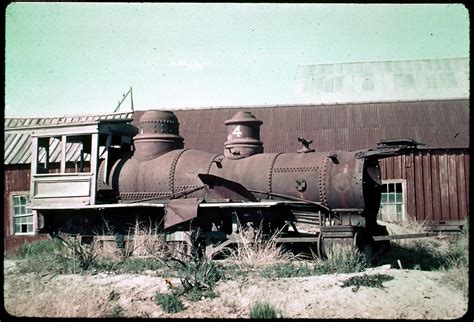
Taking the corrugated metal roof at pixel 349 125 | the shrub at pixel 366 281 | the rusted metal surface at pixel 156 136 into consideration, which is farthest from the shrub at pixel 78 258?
the corrugated metal roof at pixel 349 125

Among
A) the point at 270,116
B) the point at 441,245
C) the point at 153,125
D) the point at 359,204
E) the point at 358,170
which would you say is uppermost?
the point at 270,116

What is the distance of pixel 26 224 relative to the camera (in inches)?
688

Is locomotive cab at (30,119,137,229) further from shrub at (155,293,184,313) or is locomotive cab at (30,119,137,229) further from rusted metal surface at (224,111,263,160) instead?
shrub at (155,293,184,313)

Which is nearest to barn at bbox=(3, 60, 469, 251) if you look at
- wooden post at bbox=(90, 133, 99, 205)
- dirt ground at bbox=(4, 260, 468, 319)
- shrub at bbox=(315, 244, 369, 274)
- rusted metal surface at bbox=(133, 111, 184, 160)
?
wooden post at bbox=(90, 133, 99, 205)

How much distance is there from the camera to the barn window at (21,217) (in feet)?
57.0

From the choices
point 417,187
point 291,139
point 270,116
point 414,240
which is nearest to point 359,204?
point 414,240

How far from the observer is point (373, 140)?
58.7 ft

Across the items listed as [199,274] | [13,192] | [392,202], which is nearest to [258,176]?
[199,274]

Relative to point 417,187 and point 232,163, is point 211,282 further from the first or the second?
point 417,187

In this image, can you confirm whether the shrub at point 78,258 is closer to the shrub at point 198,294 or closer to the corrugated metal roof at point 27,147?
the shrub at point 198,294

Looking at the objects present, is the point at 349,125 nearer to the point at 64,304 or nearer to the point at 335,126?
the point at 335,126

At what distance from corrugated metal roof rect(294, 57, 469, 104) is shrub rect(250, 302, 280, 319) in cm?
1580

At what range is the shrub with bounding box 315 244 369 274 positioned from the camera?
8.55 metres

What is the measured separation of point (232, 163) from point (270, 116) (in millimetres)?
9552
